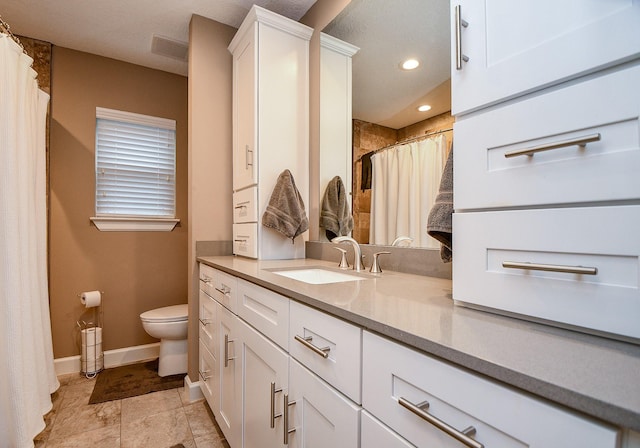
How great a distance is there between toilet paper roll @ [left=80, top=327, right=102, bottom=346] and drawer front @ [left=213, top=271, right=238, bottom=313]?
1.41 m

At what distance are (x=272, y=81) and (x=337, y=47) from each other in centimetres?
44

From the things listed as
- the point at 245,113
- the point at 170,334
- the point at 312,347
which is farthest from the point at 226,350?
the point at 245,113

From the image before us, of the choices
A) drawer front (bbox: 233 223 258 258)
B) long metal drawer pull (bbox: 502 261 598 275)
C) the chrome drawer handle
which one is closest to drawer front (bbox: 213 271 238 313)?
drawer front (bbox: 233 223 258 258)

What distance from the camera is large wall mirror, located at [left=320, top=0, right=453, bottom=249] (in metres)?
1.29

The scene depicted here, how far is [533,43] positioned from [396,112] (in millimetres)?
858

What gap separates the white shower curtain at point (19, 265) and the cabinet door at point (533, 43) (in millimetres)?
2038

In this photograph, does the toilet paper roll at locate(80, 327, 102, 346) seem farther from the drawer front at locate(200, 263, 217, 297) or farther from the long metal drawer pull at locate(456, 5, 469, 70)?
the long metal drawer pull at locate(456, 5, 469, 70)

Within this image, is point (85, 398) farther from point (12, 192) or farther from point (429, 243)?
point (429, 243)

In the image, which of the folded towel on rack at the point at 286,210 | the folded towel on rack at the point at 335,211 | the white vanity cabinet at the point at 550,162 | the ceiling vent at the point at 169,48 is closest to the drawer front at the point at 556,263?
the white vanity cabinet at the point at 550,162

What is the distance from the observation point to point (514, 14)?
0.66 meters

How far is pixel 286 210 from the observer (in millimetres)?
1884

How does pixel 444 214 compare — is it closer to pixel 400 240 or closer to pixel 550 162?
pixel 550 162

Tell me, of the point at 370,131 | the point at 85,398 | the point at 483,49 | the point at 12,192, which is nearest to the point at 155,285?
the point at 85,398

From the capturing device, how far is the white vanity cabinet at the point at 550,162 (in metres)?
0.50
